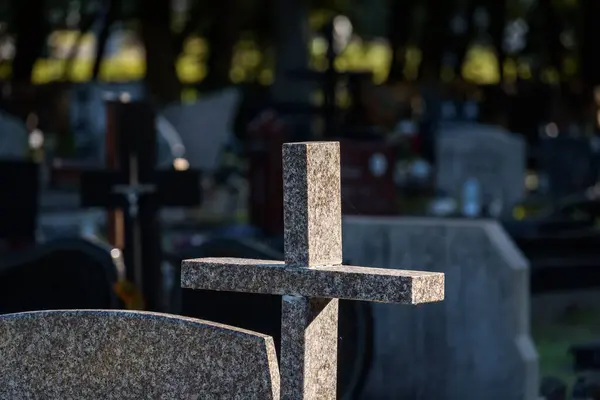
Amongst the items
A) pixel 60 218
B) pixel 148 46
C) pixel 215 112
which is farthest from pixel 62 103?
pixel 60 218

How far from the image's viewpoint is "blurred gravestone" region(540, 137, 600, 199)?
592 inches

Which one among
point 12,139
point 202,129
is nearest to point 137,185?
point 12,139

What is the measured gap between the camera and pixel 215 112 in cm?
1589

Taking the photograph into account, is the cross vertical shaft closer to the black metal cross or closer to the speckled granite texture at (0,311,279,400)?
the speckled granite texture at (0,311,279,400)

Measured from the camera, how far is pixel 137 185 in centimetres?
809

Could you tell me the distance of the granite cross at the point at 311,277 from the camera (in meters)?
3.46

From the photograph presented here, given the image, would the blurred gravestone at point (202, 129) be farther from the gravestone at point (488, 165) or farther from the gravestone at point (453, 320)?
the gravestone at point (453, 320)

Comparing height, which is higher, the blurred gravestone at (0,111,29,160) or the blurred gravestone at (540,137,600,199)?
the blurred gravestone at (0,111,29,160)

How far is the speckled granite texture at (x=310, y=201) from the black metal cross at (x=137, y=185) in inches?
171

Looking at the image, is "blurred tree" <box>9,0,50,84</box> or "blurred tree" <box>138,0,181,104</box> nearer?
"blurred tree" <box>138,0,181,104</box>

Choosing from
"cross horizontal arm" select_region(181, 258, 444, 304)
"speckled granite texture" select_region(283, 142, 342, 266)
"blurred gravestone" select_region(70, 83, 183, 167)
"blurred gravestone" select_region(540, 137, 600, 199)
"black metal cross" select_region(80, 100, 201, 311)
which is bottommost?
"blurred gravestone" select_region(540, 137, 600, 199)

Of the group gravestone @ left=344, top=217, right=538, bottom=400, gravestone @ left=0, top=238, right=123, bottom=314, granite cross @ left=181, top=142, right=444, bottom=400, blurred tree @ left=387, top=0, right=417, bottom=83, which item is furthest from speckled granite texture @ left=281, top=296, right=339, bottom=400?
blurred tree @ left=387, top=0, right=417, bottom=83

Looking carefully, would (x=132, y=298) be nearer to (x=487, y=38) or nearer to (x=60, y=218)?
(x=60, y=218)

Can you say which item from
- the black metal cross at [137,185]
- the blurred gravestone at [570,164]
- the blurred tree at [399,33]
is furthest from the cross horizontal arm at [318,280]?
the blurred tree at [399,33]
